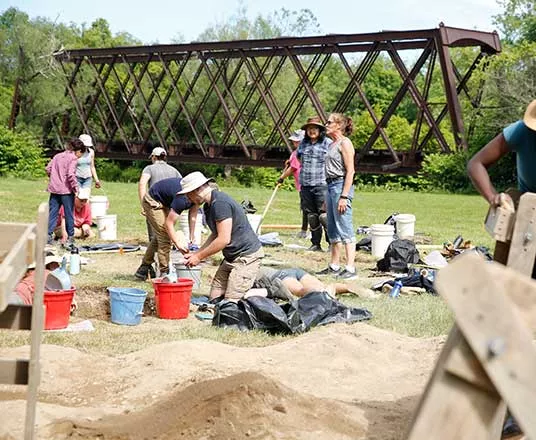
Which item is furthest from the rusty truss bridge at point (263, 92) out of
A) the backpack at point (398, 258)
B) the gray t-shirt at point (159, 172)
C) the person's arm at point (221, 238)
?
the person's arm at point (221, 238)

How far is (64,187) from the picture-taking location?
47.9 ft

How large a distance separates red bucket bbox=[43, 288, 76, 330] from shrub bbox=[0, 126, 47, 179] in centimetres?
2842

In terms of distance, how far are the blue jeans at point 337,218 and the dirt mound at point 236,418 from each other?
616 centimetres

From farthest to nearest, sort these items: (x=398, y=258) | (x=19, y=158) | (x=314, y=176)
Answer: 1. (x=19, y=158)
2. (x=314, y=176)
3. (x=398, y=258)

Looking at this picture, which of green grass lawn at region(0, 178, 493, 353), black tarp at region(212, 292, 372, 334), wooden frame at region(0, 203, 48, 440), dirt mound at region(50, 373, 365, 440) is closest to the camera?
wooden frame at region(0, 203, 48, 440)

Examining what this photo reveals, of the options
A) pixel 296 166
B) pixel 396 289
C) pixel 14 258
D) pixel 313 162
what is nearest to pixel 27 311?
pixel 14 258

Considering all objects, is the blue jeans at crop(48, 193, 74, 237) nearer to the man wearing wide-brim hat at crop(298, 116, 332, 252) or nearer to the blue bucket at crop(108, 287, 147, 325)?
the man wearing wide-brim hat at crop(298, 116, 332, 252)

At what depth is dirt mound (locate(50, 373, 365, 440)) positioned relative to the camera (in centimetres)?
529

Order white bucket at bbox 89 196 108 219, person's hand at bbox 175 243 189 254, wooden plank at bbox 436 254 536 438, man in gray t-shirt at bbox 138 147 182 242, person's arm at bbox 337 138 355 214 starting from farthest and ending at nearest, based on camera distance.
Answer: white bucket at bbox 89 196 108 219
man in gray t-shirt at bbox 138 147 182 242
person's arm at bbox 337 138 355 214
person's hand at bbox 175 243 189 254
wooden plank at bbox 436 254 536 438

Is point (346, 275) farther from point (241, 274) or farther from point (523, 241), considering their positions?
point (523, 241)

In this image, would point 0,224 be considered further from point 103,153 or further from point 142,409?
point 103,153

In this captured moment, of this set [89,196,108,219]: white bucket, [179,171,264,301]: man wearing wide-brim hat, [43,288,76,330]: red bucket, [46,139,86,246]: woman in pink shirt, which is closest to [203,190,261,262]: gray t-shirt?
[179,171,264,301]: man wearing wide-brim hat

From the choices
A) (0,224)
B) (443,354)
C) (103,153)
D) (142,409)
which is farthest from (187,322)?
(103,153)

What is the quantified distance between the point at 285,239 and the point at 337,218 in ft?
15.0
